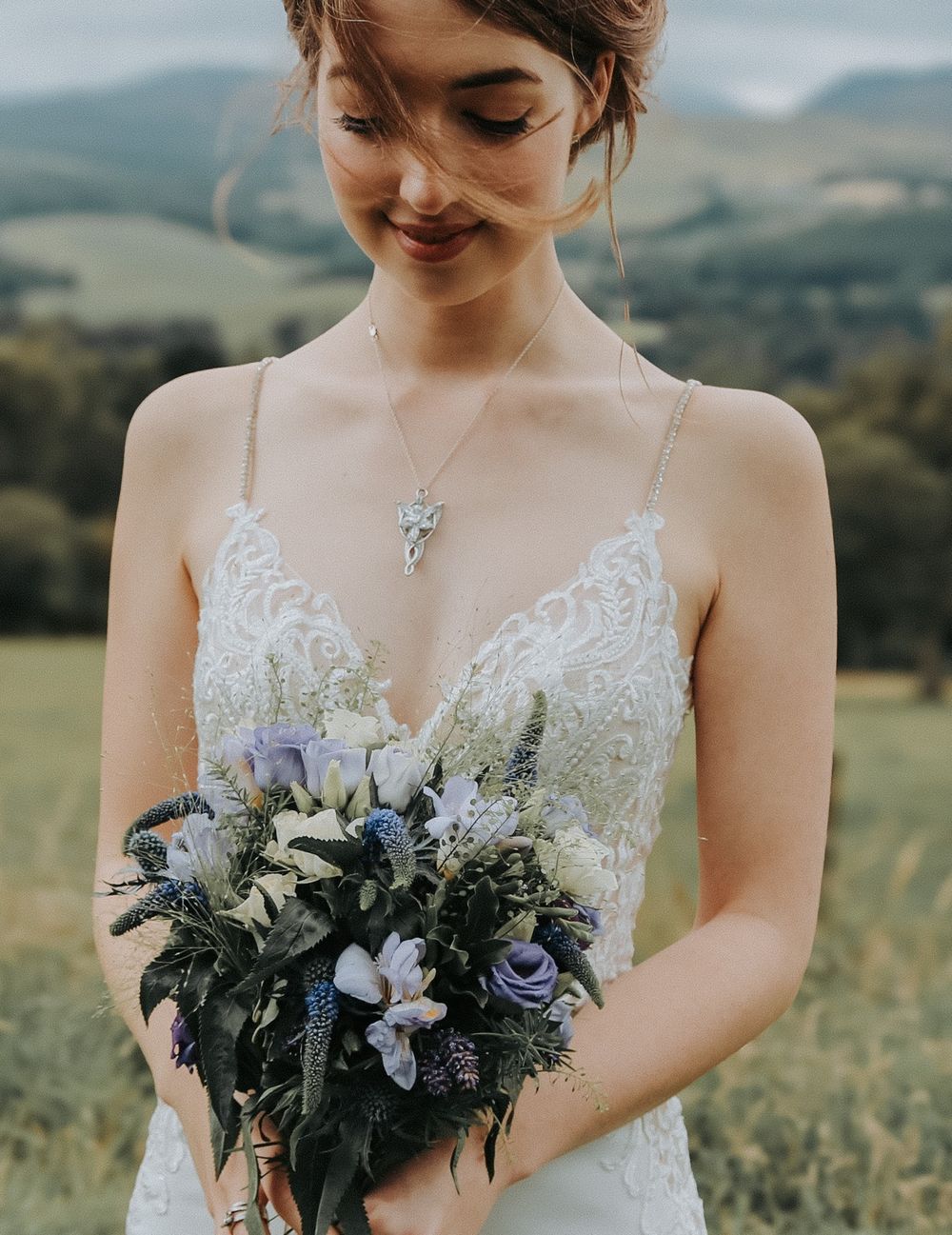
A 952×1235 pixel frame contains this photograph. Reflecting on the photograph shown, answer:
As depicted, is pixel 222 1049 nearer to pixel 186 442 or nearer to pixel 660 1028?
pixel 660 1028

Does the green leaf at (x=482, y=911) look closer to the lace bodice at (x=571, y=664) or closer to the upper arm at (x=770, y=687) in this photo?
the lace bodice at (x=571, y=664)

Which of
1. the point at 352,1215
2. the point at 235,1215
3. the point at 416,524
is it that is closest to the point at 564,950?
the point at 352,1215

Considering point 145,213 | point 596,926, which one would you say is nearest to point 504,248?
point 596,926

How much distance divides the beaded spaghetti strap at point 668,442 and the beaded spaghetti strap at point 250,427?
80cm

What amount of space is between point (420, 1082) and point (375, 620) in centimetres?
98

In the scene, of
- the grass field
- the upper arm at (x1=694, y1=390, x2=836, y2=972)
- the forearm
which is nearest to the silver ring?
the forearm

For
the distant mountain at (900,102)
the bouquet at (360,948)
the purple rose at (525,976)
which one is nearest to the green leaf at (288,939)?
the bouquet at (360,948)

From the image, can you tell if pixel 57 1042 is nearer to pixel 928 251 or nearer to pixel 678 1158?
pixel 678 1158

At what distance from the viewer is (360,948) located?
1.76m

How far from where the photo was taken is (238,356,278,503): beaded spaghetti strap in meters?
2.78

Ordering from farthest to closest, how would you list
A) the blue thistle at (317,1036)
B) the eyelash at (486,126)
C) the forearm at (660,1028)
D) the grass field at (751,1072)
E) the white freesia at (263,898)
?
the grass field at (751,1072)
the eyelash at (486,126)
the forearm at (660,1028)
the white freesia at (263,898)
the blue thistle at (317,1036)

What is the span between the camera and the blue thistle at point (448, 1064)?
5.57ft

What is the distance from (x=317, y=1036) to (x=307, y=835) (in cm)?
25

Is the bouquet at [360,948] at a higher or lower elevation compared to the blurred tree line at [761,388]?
higher
